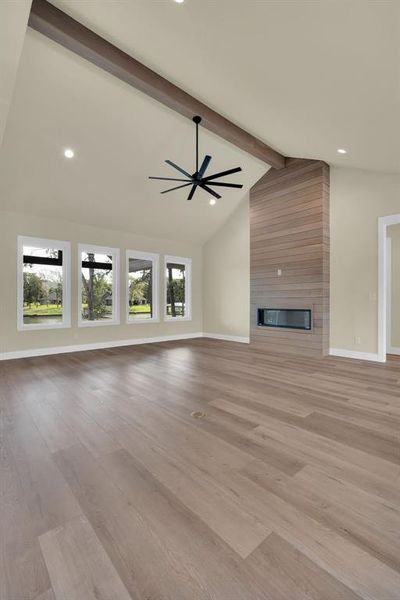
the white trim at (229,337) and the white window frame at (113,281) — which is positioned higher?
the white window frame at (113,281)

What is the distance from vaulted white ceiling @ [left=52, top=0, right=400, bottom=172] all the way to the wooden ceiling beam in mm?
120

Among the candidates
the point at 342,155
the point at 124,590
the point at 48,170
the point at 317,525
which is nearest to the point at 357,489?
the point at 317,525

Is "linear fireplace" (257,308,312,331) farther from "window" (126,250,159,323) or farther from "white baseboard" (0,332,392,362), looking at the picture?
"window" (126,250,159,323)

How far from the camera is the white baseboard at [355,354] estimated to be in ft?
17.2

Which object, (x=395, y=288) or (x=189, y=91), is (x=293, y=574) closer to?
(x=189, y=91)

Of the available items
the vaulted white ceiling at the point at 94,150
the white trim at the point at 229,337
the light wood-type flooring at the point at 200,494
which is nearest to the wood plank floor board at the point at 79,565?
the light wood-type flooring at the point at 200,494

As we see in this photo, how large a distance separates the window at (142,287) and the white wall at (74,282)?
0.16 metres

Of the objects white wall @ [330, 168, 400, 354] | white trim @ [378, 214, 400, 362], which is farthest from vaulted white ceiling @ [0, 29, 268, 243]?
white trim @ [378, 214, 400, 362]

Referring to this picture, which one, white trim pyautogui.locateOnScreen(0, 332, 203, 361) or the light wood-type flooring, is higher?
white trim pyautogui.locateOnScreen(0, 332, 203, 361)

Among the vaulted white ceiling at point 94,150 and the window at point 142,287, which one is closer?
the vaulted white ceiling at point 94,150

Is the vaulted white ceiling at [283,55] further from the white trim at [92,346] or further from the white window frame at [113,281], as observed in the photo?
the white trim at [92,346]

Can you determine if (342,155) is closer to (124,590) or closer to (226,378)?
(226,378)

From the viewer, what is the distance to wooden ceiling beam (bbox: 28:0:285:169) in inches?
121

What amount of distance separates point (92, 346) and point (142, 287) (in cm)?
204
